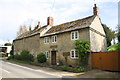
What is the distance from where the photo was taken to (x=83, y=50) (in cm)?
1902

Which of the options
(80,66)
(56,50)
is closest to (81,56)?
(80,66)

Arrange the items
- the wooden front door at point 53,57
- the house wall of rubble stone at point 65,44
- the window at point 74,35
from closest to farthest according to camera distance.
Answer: the house wall of rubble stone at point 65,44
the window at point 74,35
the wooden front door at point 53,57

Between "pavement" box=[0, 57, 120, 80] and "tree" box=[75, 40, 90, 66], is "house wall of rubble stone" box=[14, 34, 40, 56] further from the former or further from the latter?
"pavement" box=[0, 57, 120, 80]

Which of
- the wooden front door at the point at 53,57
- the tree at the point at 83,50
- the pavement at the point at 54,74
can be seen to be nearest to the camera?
the pavement at the point at 54,74

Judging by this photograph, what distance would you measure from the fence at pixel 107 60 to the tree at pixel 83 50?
1018 mm

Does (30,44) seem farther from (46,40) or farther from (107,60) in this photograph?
(107,60)

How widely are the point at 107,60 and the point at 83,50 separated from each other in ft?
11.3

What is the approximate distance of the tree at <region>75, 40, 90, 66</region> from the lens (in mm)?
19062

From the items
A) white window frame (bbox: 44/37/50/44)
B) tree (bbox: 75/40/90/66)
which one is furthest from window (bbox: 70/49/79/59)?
white window frame (bbox: 44/37/50/44)

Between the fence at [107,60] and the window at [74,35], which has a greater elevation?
the window at [74,35]

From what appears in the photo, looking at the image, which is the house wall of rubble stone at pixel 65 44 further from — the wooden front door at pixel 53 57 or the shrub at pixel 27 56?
the shrub at pixel 27 56

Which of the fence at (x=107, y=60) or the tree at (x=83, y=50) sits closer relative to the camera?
the fence at (x=107, y=60)

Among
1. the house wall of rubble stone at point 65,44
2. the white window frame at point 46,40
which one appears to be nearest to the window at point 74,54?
the house wall of rubble stone at point 65,44

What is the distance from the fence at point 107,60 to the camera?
16.1m
